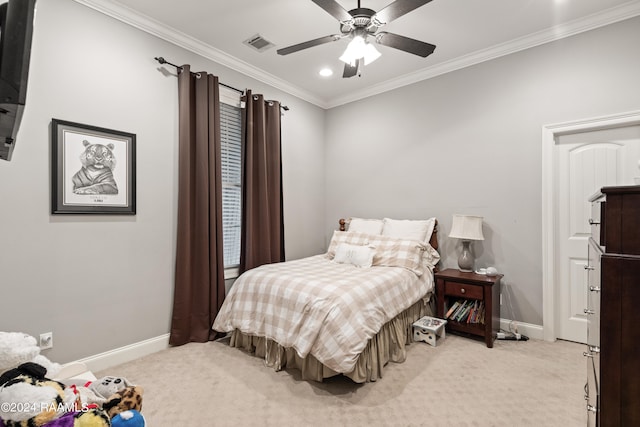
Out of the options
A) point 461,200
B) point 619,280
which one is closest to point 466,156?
point 461,200

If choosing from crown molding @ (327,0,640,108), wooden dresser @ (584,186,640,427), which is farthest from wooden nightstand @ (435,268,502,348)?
crown molding @ (327,0,640,108)

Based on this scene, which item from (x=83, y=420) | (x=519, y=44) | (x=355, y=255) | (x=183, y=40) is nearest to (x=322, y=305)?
(x=355, y=255)

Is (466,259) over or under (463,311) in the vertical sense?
over

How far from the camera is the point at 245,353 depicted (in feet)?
8.89

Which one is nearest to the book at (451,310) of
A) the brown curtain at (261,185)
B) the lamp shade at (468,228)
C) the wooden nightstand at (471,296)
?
the wooden nightstand at (471,296)

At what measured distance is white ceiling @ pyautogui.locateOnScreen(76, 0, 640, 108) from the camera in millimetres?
2490

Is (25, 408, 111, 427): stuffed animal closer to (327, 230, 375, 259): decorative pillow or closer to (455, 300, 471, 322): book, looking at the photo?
(327, 230, 375, 259): decorative pillow

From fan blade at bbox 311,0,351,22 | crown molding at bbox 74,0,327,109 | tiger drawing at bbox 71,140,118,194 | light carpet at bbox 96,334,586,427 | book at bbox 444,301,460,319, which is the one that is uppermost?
crown molding at bbox 74,0,327,109

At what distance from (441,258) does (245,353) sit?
2.32m

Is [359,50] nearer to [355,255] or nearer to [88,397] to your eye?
[355,255]

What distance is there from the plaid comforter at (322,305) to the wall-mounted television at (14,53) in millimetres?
1825

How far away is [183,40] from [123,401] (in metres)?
2.99

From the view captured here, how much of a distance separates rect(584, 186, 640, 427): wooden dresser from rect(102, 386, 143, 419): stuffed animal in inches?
60.6

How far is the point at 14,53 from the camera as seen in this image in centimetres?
94
